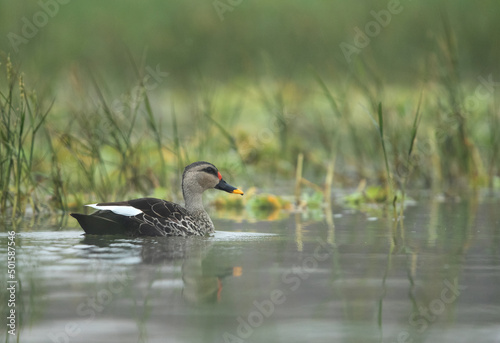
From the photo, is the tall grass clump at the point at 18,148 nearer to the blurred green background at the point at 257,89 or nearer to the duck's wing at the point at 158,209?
the blurred green background at the point at 257,89

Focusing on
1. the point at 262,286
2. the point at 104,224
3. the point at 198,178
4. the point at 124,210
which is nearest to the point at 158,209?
the point at 124,210

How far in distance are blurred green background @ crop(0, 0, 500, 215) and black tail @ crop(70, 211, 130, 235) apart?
4.14ft

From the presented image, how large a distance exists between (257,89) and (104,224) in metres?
10.6

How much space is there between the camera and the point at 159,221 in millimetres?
7996

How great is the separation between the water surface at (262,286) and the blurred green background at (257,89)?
1.70m

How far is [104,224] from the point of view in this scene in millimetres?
7727

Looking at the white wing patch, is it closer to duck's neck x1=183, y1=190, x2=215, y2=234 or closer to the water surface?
the water surface

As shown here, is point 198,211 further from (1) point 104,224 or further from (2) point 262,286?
(2) point 262,286

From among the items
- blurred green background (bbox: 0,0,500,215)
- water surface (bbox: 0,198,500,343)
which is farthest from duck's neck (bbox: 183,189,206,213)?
blurred green background (bbox: 0,0,500,215)

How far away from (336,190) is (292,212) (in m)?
2.27

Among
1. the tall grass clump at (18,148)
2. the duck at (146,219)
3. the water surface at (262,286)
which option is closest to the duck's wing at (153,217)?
the duck at (146,219)

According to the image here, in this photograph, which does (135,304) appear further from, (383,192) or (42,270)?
(383,192)

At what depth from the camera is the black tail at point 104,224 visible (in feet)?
25.0

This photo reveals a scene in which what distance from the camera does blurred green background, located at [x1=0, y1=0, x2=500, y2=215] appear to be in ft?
35.6
